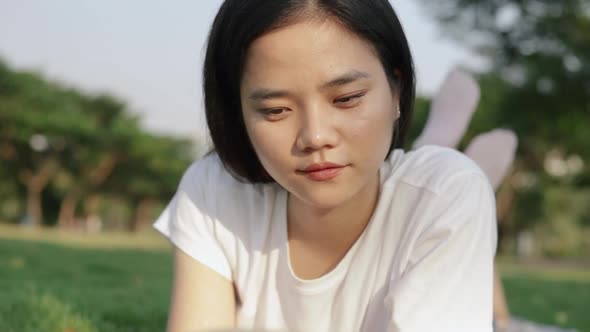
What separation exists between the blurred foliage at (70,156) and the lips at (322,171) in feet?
74.3

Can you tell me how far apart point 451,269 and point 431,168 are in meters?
0.30

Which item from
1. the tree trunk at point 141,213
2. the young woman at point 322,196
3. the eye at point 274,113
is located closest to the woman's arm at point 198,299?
the young woman at point 322,196

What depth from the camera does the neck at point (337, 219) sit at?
1.77m

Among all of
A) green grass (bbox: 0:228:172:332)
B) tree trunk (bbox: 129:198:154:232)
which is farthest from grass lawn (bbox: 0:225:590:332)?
tree trunk (bbox: 129:198:154:232)

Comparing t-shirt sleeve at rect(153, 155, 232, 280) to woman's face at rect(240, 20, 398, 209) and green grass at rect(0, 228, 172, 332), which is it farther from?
green grass at rect(0, 228, 172, 332)

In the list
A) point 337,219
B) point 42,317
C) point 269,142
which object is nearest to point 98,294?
point 42,317

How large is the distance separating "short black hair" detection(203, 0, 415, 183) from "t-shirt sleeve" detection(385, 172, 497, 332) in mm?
326

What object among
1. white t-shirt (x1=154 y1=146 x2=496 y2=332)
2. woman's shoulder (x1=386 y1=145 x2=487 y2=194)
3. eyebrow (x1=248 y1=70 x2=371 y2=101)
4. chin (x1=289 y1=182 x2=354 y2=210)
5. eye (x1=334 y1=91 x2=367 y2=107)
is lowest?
white t-shirt (x1=154 y1=146 x2=496 y2=332)

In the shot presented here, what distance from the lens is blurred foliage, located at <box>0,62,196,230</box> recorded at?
23172mm

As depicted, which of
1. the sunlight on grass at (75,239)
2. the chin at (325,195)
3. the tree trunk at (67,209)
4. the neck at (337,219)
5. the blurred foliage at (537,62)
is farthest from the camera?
the tree trunk at (67,209)

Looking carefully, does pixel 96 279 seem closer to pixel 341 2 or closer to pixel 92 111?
pixel 341 2

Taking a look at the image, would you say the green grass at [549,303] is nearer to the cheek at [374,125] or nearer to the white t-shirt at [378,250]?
the white t-shirt at [378,250]

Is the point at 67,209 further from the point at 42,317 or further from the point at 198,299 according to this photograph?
the point at 198,299

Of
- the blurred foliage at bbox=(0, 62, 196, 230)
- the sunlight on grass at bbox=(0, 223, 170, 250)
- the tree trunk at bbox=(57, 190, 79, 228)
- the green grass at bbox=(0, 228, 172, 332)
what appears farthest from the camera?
the tree trunk at bbox=(57, 190, 79, 228)
